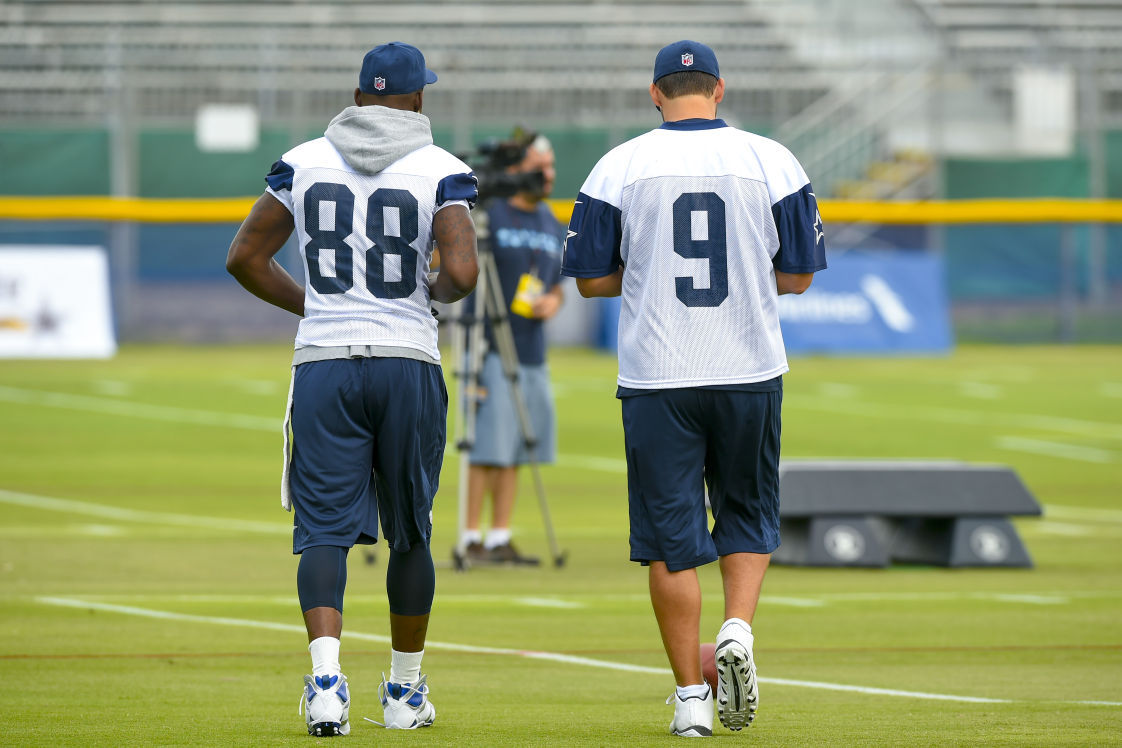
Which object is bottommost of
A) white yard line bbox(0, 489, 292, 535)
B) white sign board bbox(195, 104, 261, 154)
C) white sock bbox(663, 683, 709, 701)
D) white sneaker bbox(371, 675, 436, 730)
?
white yard line bbox(0, 489, 292, 535)

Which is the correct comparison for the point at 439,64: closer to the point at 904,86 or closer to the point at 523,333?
the point at 904,86

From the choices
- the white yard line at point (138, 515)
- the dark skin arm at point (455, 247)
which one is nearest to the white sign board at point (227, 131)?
the white yard line at point (138, 515)

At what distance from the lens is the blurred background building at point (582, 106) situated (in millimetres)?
25297

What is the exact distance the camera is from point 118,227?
23953mm

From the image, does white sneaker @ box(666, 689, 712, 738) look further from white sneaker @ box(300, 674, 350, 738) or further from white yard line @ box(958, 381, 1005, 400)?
white yard line @ box(958, 381, 1005, 400)

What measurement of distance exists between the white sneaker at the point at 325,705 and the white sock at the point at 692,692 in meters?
0.96

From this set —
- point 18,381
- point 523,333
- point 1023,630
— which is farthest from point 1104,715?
point 18,381

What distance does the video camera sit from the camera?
9.17 metres

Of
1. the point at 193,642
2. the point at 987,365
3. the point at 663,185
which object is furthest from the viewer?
the point at 987,365

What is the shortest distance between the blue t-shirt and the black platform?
161 cm

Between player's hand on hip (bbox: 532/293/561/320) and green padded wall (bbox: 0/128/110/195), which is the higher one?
green padded wall (bbox: 0/128/110/195)

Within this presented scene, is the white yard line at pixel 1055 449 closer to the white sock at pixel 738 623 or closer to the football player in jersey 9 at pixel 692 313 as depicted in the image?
the football player in jersey 9 at pixel 692 313

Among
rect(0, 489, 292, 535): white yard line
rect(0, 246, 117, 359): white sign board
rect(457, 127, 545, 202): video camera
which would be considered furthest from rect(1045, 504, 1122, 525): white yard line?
rect(0, 246, 117, 359): white sign board

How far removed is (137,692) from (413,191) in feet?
6.53
